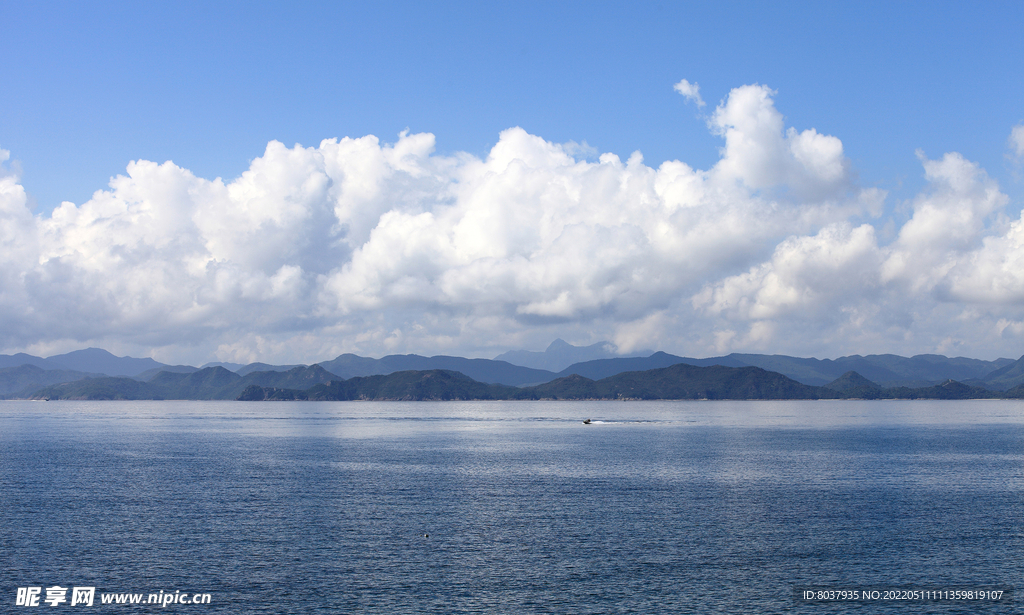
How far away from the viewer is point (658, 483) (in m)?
126

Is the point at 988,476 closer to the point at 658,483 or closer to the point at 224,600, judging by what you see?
the point at 658,483

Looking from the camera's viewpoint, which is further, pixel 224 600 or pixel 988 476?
pixel 988 476

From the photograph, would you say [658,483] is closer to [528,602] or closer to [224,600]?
[528,602]

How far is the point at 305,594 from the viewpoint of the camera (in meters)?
62.8

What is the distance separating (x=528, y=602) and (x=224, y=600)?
2651 cm

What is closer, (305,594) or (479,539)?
(305,594)

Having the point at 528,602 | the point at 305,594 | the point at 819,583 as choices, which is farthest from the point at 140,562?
the point at 819,583

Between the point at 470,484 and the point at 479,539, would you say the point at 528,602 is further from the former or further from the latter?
the point at 470,484

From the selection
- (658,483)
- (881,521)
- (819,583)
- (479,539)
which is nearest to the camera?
(819,583)

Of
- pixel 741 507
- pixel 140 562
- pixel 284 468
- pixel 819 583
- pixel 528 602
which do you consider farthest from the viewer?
pixel 284 468

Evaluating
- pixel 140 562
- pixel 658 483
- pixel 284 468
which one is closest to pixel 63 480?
pixel 284 468

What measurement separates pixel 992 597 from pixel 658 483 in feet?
216

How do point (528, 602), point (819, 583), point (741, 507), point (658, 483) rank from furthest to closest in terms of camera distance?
1. point (658, 483)
2. point (741, 507)
3. point (819, 583)
4. point (528, 602)

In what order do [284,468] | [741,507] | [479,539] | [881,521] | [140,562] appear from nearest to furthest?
1. [140,562]
2. [479,539]
3. [881,521]
4. [741,507]
5. [284,468]
